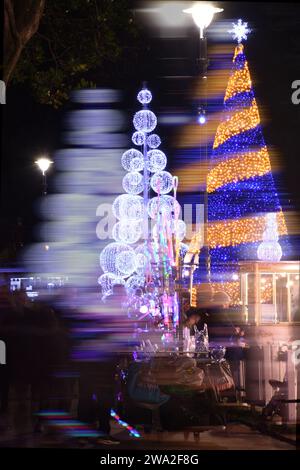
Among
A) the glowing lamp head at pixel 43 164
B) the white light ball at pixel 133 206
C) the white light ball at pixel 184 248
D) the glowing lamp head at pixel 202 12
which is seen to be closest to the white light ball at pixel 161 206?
the white light ball at pixel 133 206

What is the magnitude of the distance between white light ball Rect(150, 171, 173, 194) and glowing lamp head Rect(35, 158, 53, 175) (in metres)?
4.08

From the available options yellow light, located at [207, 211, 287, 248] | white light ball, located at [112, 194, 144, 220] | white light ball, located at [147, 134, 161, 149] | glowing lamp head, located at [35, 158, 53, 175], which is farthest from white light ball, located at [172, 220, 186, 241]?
glowing lamp head, located at [35, 158, 53, 175]

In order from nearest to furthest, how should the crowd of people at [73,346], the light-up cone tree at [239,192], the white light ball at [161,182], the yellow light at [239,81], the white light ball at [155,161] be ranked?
the crowd of people at [73,346] → the yellow light at [239,81] → the light-up cone tree at [239,192] → the white light ball at [161,182] → the white light ball at [155,161]

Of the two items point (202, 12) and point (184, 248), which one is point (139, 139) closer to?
point (184, 248)

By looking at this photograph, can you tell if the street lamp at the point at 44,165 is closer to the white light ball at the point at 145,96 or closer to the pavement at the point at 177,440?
the white light ball at the point at 145,96

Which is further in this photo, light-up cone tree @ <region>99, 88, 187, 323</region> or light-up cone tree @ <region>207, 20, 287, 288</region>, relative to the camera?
light-up cone tree @ <region>207, 20, 287, 288</region>

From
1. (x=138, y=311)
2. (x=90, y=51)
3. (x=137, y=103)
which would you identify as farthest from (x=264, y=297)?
(x=90, y=51)

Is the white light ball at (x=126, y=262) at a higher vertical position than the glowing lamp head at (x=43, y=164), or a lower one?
lower

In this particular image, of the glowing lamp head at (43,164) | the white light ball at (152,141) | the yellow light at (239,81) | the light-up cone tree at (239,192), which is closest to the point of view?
the glowing lamp head at (43,164)

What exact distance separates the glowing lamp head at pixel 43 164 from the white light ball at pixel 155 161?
4158 mm

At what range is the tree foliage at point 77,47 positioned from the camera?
19.1ft

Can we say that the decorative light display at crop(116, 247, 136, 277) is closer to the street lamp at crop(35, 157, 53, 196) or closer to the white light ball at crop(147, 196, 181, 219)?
the white light ball at crop(147, 196, 181, 219)

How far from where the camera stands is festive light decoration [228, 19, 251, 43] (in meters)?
4.84
